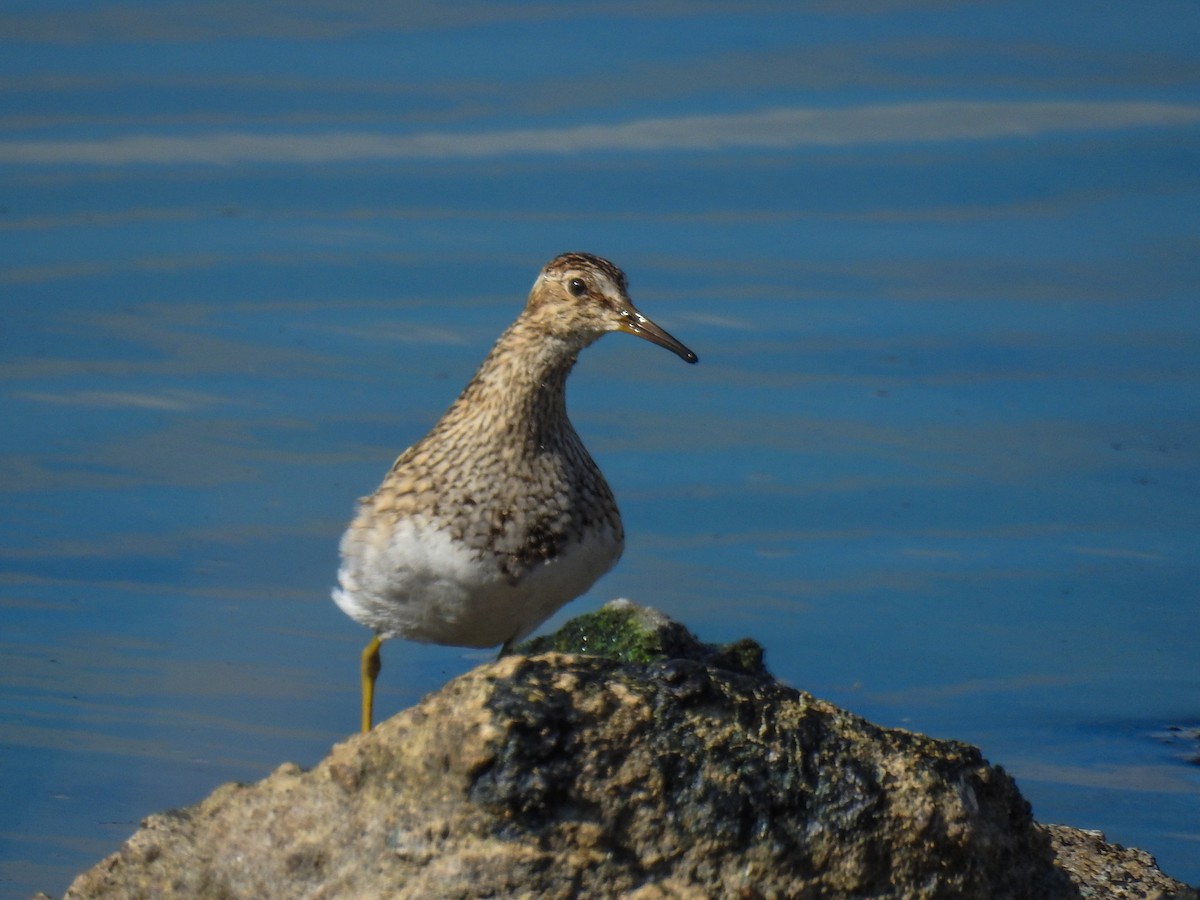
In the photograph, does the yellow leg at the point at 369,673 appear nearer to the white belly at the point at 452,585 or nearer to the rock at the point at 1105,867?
the white belly at the point at 452,585

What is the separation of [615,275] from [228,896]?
2.76 m

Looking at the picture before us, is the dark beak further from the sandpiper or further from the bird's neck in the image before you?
the bird's neck

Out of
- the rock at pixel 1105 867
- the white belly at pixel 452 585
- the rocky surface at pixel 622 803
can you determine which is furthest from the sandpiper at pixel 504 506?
the rocky surface at pixel 622 803

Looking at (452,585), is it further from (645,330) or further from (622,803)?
(622,803)

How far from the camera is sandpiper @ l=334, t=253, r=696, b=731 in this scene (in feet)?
18.7

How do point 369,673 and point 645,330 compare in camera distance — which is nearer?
point 645,330

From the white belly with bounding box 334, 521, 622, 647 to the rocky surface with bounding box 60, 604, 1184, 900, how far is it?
5.75 ft

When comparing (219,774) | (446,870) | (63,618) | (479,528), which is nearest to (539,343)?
(479,528)

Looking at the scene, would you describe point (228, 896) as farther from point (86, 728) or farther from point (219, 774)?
point (86, 728)

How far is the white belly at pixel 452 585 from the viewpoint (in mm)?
5664

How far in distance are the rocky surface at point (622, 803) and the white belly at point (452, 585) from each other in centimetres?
175

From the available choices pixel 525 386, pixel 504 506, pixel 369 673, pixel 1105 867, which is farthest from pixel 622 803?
pixel 369 673

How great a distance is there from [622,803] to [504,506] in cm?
222

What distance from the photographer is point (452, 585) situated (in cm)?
567
